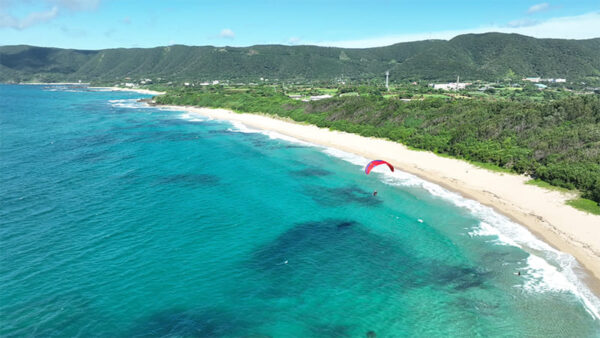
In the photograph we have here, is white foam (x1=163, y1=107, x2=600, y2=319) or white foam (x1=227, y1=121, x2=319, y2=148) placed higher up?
white foam (x1=227, y1=121, x2=319, y2=148)

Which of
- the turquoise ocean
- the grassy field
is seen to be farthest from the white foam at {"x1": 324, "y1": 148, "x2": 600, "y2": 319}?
the grassy field

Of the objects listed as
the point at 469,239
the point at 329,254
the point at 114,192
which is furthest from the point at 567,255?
the point at 114,192

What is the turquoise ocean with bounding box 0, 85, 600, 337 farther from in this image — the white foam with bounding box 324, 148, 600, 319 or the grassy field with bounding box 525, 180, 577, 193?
the grassy field with bounding box 525, 180, 577, 193

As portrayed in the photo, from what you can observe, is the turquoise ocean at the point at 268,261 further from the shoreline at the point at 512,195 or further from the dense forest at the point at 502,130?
the dense forest at the point at 502,130

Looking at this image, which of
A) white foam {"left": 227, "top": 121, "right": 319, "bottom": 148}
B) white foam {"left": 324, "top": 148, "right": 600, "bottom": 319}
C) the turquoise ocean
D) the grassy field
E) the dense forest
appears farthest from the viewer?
white foam {"left": 227, "top": 121, "right": 319, "bottom": 148}

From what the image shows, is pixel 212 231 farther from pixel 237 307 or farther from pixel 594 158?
→ pixel 594 158

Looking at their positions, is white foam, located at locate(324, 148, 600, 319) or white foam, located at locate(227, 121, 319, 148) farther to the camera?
white foam, located at locate(227, 121, 319, 148)

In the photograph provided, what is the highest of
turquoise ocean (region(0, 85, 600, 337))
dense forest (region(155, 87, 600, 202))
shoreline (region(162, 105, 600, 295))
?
dense forest (region(155, 87, 600, 202))
